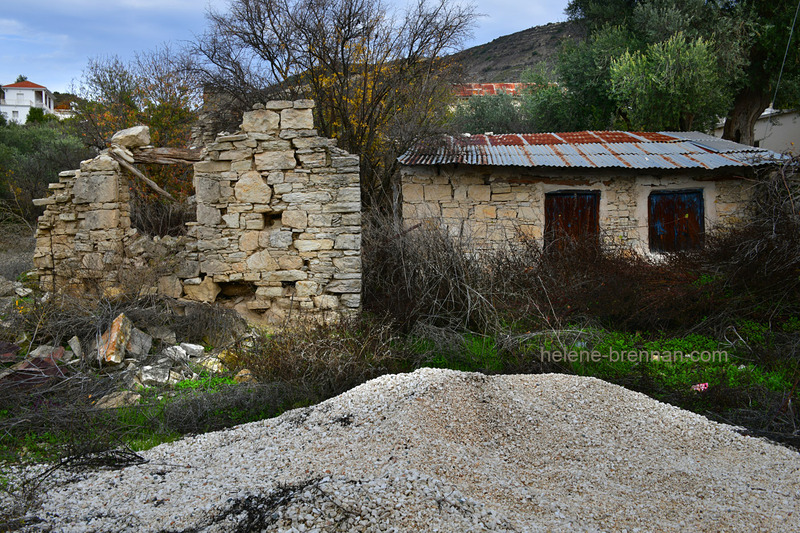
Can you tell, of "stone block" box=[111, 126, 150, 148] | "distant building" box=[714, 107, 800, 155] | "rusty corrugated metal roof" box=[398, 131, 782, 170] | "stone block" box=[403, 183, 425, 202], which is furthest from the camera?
"distant building" box=[714, 107, 800, 155]

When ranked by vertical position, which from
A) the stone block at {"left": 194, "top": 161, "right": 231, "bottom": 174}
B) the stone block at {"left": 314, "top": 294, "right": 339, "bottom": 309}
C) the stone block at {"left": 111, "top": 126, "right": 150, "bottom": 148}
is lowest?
the stone block at {"left": 314, "top": 294, "right": 339, "bottom": 309}

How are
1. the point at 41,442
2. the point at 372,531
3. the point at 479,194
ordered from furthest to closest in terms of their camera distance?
the point at 479,194
the point at 41,442
the point at 372,531

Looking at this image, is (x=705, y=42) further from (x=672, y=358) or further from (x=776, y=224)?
(x=672, y=358)

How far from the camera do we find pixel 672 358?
5297mm

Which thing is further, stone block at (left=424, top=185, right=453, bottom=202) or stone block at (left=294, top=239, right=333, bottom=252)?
stone block at (left=424, top=185, right=453, bottom=202)

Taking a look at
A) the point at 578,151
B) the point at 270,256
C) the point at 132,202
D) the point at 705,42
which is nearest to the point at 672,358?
the point at 270,256

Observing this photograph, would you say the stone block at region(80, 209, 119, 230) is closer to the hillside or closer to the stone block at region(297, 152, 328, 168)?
the stone block at region(297, 152, 328, 168)

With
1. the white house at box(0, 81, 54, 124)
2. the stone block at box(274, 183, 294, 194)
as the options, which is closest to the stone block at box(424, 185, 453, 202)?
the stone block at box(274, 183, 294, 194)

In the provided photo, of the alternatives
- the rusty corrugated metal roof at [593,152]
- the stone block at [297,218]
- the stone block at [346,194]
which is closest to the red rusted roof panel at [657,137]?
the rusty corrugated metal roof at [593,152]

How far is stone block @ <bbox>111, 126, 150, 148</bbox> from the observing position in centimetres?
653

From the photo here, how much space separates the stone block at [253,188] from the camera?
6.23m

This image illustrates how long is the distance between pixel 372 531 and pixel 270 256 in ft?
14.3

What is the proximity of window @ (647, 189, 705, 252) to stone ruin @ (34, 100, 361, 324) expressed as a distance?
625 centimetres

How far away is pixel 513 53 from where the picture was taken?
29.0 metres
